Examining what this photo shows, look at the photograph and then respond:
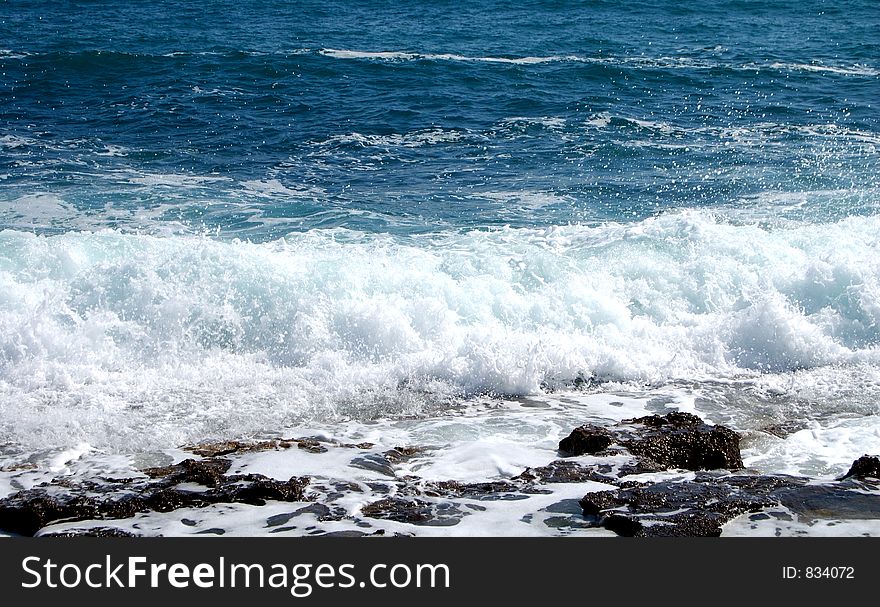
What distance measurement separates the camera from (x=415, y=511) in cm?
623

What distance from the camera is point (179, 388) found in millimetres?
8930

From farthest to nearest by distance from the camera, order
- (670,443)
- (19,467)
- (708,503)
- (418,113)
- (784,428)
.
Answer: (418,113)
(784,428)
(670,443)
(19,467)
(708,503)

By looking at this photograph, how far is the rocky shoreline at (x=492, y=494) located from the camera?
19.4 ft

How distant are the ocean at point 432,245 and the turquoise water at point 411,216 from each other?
0.17 feet

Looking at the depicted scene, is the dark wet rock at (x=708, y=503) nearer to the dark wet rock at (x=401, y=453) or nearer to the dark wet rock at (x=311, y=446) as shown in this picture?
the dark wet rock at (x=401, y=453)

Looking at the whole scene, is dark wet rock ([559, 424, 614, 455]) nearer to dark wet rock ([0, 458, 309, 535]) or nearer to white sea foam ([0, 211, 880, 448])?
white sea foam ([0, 211, 880, 448])

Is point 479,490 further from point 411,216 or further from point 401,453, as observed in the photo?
point 411,216

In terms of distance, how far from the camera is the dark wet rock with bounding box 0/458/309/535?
19.5ft

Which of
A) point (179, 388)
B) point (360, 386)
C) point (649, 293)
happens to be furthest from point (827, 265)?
point (179, 388)

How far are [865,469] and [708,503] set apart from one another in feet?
4.20

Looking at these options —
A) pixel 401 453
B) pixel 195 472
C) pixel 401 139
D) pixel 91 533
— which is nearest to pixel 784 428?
pixel 401 453

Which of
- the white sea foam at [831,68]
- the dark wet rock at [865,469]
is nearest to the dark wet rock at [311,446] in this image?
the dark wet rock at [865,469]

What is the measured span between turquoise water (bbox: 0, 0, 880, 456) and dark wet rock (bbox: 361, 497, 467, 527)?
2.21 metres

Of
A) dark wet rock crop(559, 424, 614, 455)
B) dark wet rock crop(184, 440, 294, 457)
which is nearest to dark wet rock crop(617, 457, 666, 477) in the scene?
dark wet rock crop(559, 424, 614, 455)
